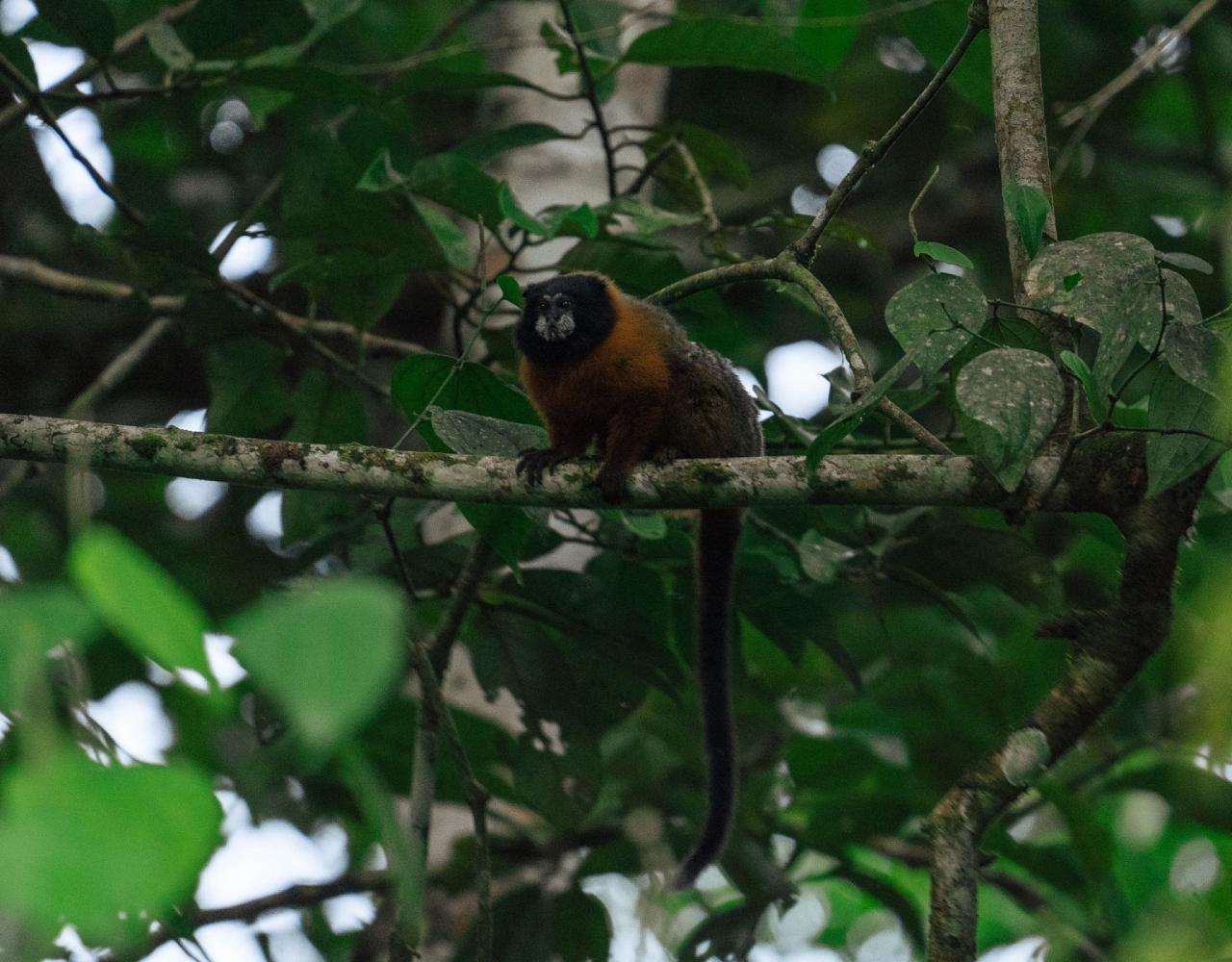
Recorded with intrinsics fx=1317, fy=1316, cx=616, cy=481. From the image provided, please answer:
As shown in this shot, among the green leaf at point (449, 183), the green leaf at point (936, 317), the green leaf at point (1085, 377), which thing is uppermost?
the green leaf at point (449, 183)

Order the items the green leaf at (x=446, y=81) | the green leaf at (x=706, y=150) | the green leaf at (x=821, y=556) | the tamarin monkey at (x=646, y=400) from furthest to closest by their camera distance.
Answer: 1. the green leaf at (x=706, y=150)
2. the green leaf at (x=446, y=81)
3. the tamarin monkey at (x=646, y=400)
4. the green leaf at (x=821, y=556)

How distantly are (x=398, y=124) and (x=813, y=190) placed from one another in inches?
134

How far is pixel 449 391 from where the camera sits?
285 cm

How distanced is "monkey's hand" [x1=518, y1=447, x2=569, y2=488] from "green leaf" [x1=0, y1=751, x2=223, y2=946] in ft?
5.55

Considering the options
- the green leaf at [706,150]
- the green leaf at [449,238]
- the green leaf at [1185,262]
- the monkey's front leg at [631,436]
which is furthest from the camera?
the green leaf at [706,150]

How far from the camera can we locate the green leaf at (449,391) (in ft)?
8.83

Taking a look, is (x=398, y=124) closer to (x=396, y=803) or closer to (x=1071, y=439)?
(x=396, y=803)

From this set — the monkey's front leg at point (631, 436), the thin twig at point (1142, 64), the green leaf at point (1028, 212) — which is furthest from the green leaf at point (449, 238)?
the thin twig at point (1142, 64)

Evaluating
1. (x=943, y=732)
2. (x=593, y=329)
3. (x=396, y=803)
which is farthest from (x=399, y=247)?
(x=943, y=732)

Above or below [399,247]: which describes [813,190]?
above

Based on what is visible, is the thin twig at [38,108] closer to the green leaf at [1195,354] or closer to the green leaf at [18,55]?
the green leaf at [18,55]

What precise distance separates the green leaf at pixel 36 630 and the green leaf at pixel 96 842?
0.06 meters

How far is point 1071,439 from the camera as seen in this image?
2025 millimetres

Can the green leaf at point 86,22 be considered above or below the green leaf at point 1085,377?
above
